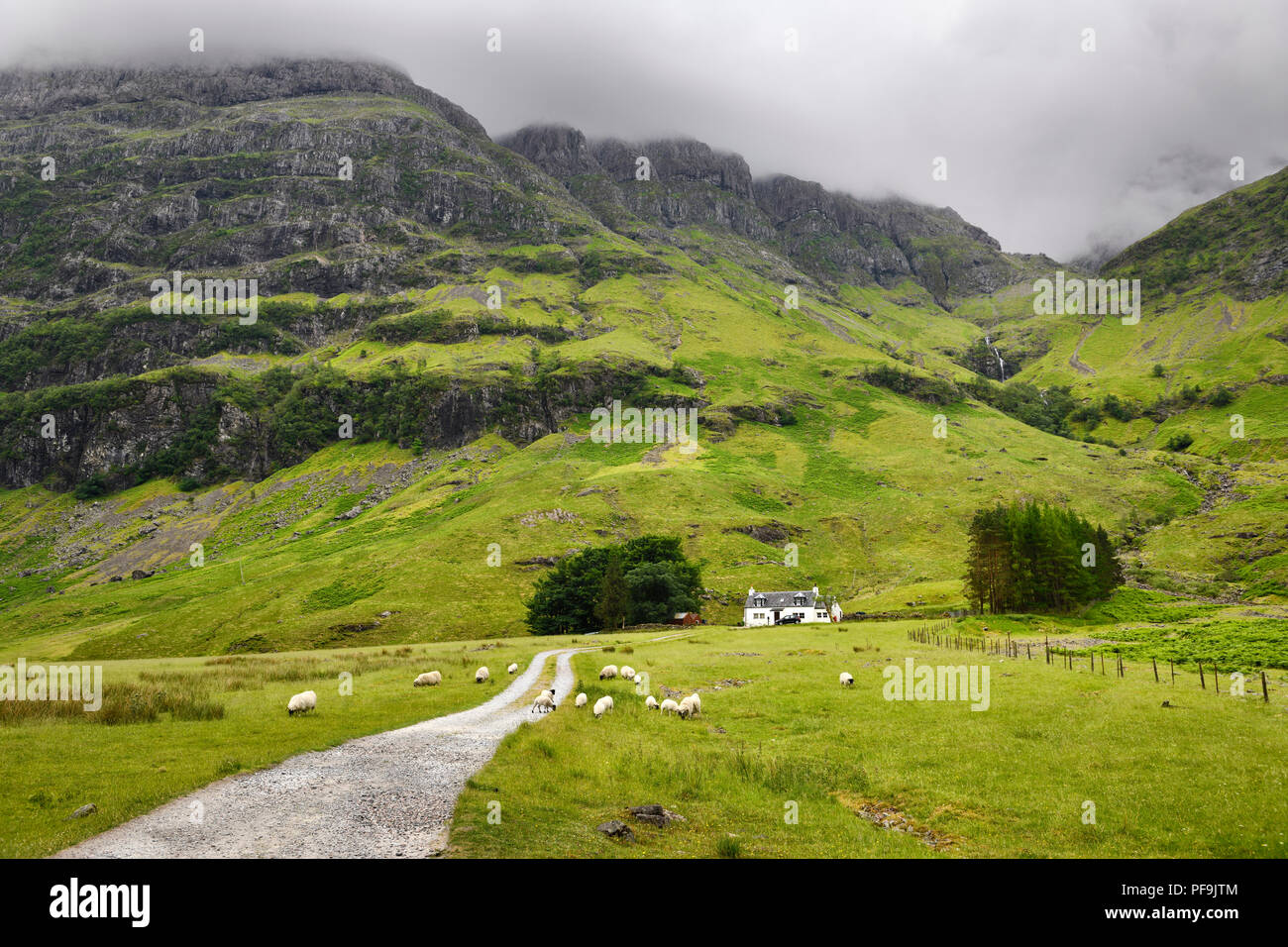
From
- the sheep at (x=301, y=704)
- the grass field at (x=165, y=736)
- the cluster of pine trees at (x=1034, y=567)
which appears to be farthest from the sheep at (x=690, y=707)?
the cluster of pine trees at (x=1034, y=567)

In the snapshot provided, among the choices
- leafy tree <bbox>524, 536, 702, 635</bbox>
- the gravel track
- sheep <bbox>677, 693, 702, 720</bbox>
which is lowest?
leafy tree <bbox>524, 536, 702, 635</bbox>

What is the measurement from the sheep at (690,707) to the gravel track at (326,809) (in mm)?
11966

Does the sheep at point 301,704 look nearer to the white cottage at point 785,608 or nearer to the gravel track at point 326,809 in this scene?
the gravel track at point 326,809

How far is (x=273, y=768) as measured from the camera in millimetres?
18516

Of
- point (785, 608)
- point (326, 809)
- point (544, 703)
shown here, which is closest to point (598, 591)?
point (785, 608)

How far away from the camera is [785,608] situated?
12100cm

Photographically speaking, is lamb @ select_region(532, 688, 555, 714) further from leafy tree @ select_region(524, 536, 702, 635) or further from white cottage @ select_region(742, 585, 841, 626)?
white cottage @ select_region(742, 585, 841, 626)

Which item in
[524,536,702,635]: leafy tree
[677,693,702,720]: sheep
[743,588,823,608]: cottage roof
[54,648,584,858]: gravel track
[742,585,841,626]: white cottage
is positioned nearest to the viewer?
[54,648,584,858]: gravel track

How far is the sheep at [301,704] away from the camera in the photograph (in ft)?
91.0

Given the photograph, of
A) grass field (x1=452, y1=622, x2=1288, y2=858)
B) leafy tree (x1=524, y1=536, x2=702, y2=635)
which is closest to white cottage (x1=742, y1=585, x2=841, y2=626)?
leafy tree (x1=524, y1=536, x2=702, y2=635)

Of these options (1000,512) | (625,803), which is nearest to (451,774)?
(625,803)

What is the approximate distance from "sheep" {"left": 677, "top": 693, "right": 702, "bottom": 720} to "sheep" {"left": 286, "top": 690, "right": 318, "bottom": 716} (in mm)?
16990

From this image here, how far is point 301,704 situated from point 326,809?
51.0 feet

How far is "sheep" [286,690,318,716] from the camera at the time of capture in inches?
1092
